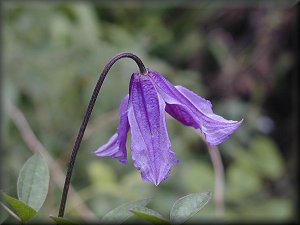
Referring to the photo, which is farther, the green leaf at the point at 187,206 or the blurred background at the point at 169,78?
the blurred background at the point at 169,78

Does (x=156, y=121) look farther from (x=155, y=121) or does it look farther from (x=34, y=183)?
(x=34, y=183)

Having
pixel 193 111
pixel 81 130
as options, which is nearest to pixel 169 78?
pixel 193 111

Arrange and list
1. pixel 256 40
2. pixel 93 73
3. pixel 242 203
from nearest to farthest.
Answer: pixel 93 73 → pixel 242 203 → pixel 256 40

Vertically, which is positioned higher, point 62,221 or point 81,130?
point 81,130

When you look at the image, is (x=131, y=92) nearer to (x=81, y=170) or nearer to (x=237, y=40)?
(x=81, y=170)

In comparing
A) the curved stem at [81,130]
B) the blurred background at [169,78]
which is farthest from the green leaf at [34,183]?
the blurred background at [169,78]

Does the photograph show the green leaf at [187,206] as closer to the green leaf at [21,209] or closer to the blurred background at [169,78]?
the green leaf at [21,209]

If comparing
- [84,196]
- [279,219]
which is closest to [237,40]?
[279,219]
